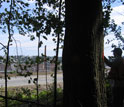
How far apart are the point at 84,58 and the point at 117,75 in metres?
2.62

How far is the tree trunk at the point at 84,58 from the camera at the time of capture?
6.79 ft

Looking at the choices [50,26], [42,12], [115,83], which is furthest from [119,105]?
[42,12]

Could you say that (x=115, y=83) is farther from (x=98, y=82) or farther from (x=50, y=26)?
(x=98, y=82)

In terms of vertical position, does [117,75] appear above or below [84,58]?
below

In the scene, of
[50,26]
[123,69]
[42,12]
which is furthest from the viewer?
[123,69]

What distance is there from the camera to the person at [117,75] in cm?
439

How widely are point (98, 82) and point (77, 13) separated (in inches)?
32.2

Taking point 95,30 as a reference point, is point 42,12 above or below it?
above

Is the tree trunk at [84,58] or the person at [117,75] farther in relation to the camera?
the person at [117,75]

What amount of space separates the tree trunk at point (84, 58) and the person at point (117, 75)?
234 cm

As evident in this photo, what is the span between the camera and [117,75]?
14.5 feet

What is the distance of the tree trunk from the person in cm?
234

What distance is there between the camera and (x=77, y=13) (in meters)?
2.15

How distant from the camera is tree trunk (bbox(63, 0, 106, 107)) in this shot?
2070 millimetres
